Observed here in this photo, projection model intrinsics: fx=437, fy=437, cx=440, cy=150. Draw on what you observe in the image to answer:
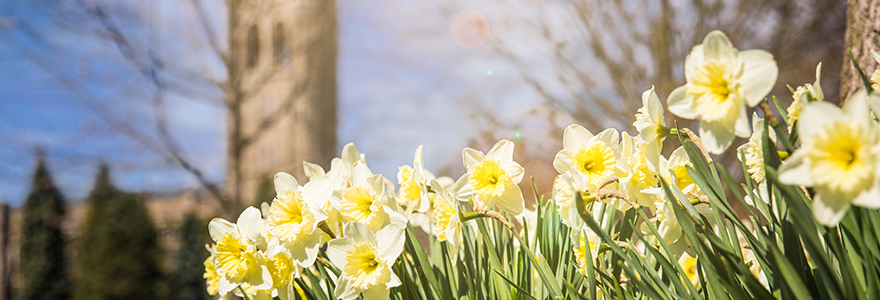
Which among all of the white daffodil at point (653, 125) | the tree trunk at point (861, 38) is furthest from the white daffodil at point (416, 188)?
the tree trunk at point (861, 38)

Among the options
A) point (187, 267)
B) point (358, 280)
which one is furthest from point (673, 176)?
point (187, 267)

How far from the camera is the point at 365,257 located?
704 millimetres

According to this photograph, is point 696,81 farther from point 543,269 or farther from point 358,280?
point 358,280

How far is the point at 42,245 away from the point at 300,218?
Result: 964 centimetres

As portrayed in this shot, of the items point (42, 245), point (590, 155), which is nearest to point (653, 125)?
point (590, 155)

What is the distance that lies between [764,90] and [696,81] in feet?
0.21

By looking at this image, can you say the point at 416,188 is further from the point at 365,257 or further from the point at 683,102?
the point at 683,102

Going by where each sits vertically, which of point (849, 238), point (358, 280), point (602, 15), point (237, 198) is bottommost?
point (237, 198)

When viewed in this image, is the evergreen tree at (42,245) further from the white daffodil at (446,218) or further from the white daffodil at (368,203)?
the white daffodil at (446,218)

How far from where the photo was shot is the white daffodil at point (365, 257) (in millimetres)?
686

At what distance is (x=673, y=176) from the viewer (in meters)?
0.64

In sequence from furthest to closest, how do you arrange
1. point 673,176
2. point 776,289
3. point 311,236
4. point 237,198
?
point 237,198 → point 311,236 → point 673,176 → point 776,289

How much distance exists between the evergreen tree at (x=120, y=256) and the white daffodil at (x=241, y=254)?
762 cm

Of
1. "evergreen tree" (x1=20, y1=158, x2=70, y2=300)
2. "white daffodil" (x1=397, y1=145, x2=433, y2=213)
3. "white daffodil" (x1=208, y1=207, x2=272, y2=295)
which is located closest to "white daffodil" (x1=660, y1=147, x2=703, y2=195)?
"white daffodil" (x1=397, y1=145, x2=433, y2=213)
